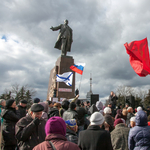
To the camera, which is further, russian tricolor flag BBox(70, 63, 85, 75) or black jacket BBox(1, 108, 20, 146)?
russian tricolor flag BBox(70, 63, 85, 75)

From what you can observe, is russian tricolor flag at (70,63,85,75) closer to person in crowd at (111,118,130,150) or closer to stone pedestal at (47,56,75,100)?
stone pedestal at (47,56,75,100)

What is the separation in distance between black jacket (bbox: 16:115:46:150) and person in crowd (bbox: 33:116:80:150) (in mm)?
960

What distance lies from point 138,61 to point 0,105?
198 inches

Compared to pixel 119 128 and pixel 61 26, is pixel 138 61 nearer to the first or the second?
pixel 119 128

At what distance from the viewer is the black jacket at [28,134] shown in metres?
2.62

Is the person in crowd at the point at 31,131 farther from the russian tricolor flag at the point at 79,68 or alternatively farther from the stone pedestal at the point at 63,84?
the stone pedestal at the point at 63,84

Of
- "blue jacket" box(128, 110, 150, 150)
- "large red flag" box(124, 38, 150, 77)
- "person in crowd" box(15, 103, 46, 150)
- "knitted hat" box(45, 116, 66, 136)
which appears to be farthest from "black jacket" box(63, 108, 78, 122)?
"large red flag" box(124, 38, 150, 77)

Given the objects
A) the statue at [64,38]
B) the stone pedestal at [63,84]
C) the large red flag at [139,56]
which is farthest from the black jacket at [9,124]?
the statue at [64,38]

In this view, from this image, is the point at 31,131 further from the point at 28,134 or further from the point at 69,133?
the point at 69,133

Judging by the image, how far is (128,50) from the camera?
6160mm

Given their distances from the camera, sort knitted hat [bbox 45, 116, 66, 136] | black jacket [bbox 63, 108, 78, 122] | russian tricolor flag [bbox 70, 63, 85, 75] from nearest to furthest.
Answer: knitted hat [bbox 45, 116, 66, 136]
black jacket [bbox 63, 108, 78, 122]
russian tricolor flag [bbox 70, 63, 85, 75]

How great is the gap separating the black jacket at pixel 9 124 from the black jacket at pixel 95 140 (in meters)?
2.09

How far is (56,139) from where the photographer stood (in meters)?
1.73

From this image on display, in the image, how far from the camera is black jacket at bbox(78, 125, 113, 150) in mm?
2484
